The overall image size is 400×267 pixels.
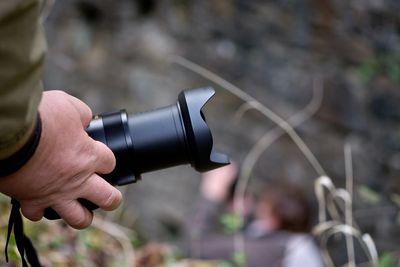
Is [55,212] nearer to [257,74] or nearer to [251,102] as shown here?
[251,102]

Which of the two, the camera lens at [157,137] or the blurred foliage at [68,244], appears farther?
the blurred foliage at [68,244]

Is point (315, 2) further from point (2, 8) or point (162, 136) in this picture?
point (2, 8)

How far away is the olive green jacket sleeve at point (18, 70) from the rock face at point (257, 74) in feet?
7.11

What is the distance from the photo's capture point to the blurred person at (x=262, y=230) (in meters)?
3.08

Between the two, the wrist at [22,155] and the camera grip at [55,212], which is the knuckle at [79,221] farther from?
the wrist at [22,155]

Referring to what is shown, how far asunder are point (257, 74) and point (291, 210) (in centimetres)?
93

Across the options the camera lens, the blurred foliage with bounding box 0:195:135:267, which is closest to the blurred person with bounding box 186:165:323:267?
the blurred foliage with bounding box 0:195:135:267

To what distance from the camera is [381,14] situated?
3330mm

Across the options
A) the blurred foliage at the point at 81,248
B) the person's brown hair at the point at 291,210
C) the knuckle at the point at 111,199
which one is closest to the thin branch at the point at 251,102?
the blurred foliage at the point at 81,248

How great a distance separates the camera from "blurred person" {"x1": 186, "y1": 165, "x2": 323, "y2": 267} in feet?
10.1

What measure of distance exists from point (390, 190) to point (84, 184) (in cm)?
261

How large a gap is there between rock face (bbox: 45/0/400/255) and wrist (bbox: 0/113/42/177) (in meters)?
2.12

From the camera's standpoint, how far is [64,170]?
1.13m

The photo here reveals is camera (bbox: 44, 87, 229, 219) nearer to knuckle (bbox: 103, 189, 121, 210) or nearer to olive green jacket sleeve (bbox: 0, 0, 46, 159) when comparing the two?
knuckle (bbox: 103, 189, 121, 210)
